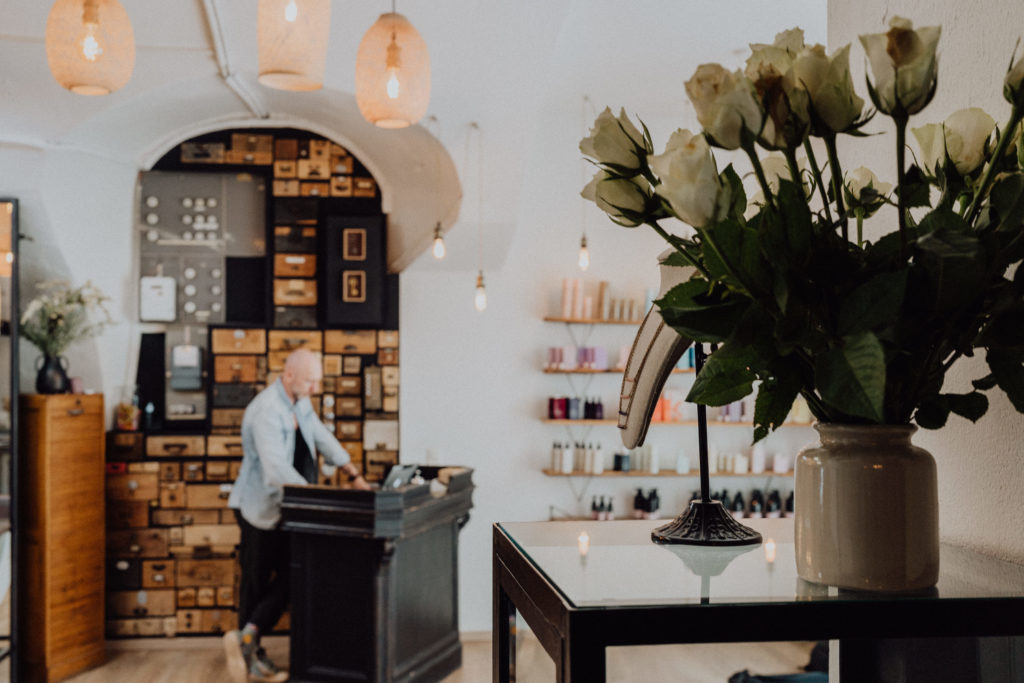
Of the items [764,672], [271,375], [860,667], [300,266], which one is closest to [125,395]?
[271,375]

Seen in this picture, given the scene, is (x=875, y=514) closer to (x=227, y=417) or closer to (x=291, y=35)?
(x=291, y=35)

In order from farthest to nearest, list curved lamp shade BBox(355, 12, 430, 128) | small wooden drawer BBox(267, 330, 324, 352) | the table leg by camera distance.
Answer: small wooden drawer BBox(267, 330, 324, 352) < curved lamp shade BBox(355, 12, 430, 128) < the table leg

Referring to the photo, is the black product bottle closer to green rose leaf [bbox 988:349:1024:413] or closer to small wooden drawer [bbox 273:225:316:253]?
small wooden drawer [bbox 273:225:316:253]

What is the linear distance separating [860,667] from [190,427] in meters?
5.47

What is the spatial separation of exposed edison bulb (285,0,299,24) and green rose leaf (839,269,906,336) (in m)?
1.64

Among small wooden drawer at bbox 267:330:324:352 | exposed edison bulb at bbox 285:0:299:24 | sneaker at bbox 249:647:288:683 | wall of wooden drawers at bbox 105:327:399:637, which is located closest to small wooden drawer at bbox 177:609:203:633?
wall of wooden drawers at bbox 105:327:399:637

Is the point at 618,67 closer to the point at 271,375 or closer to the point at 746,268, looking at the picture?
the point at 271,375

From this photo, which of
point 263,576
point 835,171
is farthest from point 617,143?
point 263,576

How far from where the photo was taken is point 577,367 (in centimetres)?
613

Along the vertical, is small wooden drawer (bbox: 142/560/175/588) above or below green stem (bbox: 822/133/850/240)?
below

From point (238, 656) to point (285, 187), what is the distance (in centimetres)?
313

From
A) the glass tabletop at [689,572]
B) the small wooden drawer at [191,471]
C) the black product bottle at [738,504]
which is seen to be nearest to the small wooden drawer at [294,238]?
the small wooden drawer at [191,471]

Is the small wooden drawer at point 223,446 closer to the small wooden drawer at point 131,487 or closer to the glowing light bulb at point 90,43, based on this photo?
the small wooden drawer at point 131,487

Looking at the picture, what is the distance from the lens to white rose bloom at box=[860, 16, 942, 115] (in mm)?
708
